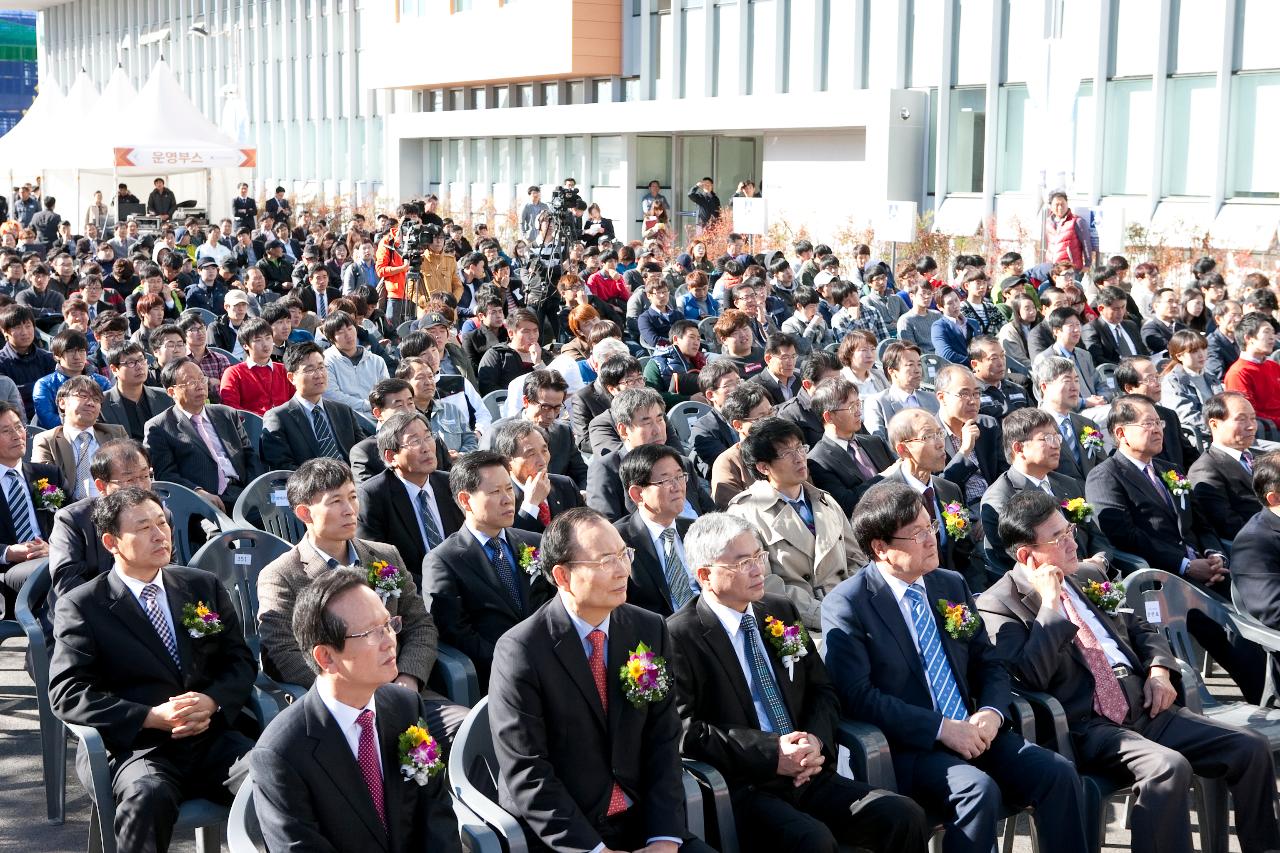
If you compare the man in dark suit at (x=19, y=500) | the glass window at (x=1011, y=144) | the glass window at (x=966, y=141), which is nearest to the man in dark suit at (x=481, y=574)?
the man in dark suit at (x=19, y=500)

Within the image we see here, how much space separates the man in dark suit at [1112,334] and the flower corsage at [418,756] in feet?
28.1

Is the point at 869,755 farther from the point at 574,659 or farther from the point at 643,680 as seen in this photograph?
the point at 574,659

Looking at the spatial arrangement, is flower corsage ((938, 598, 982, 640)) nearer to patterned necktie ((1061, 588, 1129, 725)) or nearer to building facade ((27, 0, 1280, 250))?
patterned necktie ((1061, 588, 1129, 725))

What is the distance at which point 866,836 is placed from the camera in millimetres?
4113

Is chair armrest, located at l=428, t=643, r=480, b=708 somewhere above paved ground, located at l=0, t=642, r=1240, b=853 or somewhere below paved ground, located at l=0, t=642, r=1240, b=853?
above

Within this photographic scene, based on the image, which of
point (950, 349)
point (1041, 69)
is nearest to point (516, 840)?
point (950, 349)

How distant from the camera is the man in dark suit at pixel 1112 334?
11.3 metres

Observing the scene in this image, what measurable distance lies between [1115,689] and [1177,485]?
2175 millimetres

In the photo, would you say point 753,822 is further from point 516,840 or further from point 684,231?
point 684,231

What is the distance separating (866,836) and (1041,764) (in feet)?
2.10

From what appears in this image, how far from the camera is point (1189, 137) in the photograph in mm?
19625

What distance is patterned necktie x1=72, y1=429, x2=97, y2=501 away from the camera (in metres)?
6.64

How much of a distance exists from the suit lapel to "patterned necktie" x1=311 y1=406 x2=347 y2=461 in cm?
410

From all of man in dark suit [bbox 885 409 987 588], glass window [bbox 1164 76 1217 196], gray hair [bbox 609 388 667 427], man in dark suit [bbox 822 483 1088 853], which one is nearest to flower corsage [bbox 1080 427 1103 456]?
man in dark suit [bbox 885 409 987 588]
